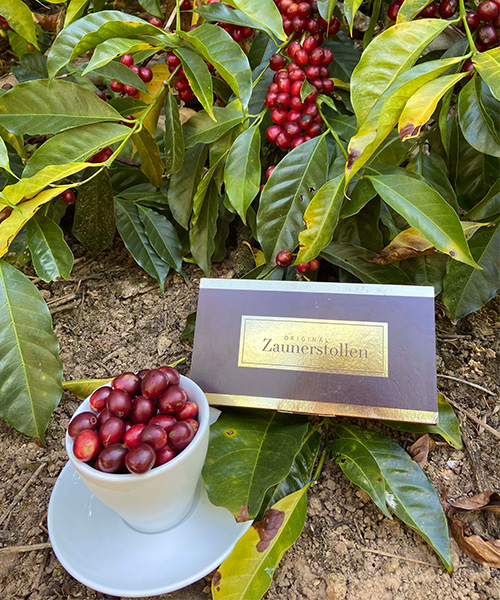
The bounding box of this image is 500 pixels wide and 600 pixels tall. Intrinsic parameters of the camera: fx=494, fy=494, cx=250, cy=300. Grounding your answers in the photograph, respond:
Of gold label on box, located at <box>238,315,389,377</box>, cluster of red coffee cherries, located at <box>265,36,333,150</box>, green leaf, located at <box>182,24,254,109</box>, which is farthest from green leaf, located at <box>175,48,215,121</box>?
gold label on box, located at <box>238,315,389,377</box>

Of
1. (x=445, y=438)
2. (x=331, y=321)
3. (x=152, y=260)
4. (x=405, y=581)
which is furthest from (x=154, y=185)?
(x=405, y=581)

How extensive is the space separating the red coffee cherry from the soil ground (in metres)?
0.25

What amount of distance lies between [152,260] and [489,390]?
698mm

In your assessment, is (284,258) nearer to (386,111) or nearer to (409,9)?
(386,111)

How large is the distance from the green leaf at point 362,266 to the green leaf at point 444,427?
0.72ft

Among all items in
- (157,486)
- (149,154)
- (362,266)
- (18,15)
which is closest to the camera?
(157,486)

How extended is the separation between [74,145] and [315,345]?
0.52 m

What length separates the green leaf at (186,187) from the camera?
40.4 inches

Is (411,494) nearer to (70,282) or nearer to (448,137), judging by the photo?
(448,137)

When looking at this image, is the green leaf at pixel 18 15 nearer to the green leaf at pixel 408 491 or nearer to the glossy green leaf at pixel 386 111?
the glossy green leaf at pixel 386 111

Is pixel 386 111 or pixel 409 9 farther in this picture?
pixel 409 9

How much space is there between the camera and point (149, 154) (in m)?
1.00

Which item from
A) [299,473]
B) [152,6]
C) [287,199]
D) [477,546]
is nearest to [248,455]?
[299,473]

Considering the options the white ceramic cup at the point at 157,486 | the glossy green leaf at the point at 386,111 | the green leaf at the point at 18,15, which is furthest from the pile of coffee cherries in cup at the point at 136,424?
the green leaf at the point at 18,15
